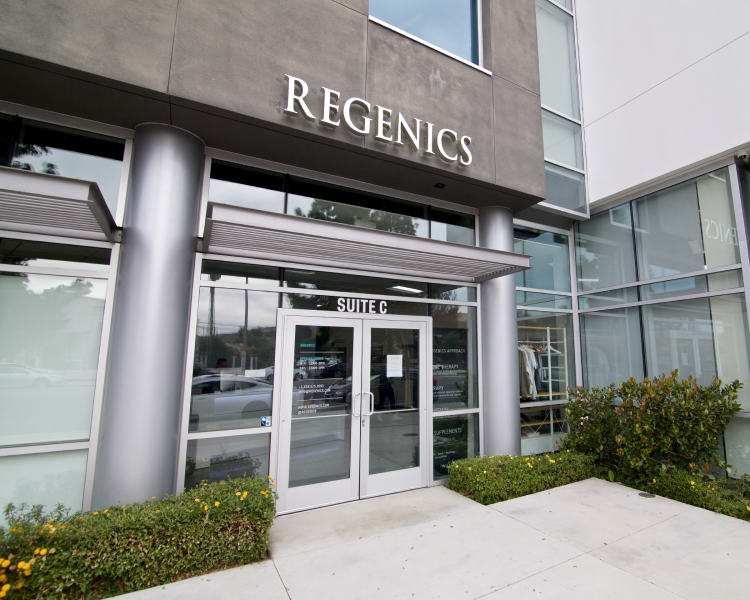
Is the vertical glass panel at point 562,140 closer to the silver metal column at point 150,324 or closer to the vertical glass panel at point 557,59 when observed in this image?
the vertical glass panel at point 557,59

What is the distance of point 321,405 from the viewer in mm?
5508

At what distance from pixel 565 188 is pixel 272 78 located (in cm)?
600

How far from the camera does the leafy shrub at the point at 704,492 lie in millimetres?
5172

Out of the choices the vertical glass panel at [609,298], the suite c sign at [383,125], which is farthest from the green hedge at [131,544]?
the vertical glass panel at [609,298]

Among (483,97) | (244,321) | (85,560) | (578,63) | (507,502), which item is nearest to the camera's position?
(85,560)

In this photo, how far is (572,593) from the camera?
11.4 ft

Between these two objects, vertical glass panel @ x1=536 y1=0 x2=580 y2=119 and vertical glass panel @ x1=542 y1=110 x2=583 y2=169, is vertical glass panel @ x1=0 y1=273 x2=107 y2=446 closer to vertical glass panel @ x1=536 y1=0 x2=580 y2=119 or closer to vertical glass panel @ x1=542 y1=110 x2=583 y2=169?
vertical glass panel @ x1=542 y1=110 x2=583 y2=169

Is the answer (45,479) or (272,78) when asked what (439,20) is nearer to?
(272,78)

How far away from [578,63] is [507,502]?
895cm

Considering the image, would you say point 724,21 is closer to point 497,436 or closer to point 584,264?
point 584,264

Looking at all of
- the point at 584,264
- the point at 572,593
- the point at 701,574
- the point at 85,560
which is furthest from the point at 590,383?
the point at 85,560

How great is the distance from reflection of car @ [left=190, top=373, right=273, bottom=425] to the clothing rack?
4850 mm

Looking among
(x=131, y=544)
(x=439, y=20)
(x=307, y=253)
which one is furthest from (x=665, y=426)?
(x=439, y=20)

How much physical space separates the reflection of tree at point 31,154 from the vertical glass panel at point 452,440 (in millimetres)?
5847
